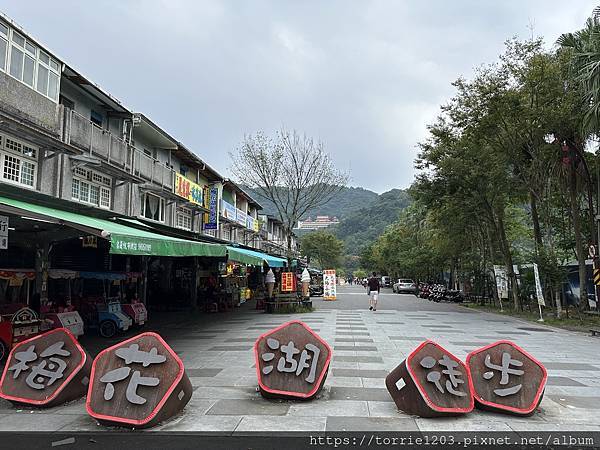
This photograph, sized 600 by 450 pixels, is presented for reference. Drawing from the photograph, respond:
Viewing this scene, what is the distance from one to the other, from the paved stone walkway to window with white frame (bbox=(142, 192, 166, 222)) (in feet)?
28.4

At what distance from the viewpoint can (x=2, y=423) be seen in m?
5.45

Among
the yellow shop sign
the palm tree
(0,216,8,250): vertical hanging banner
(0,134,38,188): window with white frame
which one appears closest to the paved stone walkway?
(0,216,8,250): vertical hanging banner

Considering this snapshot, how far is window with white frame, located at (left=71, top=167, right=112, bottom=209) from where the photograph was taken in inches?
645

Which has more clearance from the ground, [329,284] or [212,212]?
[212,212]

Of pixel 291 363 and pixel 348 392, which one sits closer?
pixel 291 363

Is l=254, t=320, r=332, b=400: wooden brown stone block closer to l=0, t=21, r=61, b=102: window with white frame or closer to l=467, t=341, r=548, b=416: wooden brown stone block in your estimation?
l=467, t=341, r=548, b=416: wooden brown stone block

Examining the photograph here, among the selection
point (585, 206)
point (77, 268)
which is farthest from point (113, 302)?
point (585, 206)

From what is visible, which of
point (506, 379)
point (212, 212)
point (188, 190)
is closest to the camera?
point (506, 379)

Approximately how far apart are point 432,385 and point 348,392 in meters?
1.46

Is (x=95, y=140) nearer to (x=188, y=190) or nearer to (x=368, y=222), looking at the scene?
(x=188, y=190)

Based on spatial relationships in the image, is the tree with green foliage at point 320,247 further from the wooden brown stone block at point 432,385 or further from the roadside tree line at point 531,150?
the wooden brown stone block at point 432,385

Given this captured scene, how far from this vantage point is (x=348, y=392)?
685cm

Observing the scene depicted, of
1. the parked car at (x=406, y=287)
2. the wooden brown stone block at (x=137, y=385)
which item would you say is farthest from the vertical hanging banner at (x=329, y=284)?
the wooden brown stone block at (x=137, y=385)

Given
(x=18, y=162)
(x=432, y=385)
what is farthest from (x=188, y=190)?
(x=432, y=385)
